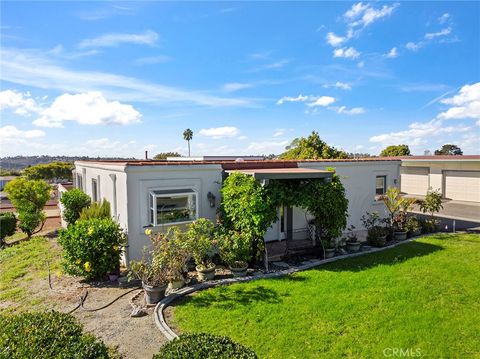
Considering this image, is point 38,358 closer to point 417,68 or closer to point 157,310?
point 157,310

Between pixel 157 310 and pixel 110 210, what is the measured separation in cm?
673

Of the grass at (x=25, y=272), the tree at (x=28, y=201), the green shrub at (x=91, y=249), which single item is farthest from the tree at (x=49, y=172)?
the green shrub at (x=91, y=249)

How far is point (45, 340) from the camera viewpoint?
494 cm

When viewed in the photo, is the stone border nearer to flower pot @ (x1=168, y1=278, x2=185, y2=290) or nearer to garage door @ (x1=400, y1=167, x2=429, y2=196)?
flower pot @ (x1=168, y1=278, x2=185, y2=290)

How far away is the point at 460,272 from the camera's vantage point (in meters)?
11.0

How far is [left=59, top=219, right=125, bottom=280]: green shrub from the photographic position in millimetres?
10496

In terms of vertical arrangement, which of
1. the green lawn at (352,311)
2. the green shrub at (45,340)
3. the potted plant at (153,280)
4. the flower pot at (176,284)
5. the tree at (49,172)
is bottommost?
the green lawn at (352,311)

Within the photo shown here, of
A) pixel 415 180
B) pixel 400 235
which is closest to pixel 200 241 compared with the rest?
pixel 400 235

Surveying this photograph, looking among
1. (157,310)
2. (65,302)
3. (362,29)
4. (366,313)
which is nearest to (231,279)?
(157,310)

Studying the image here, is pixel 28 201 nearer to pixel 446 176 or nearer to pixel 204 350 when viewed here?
pixel 204 350

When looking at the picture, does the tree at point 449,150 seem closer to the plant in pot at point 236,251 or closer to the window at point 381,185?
the window at point 381,185

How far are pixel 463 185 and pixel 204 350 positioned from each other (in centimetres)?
3645

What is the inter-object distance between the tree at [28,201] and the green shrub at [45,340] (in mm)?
18744

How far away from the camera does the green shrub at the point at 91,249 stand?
413 inches
